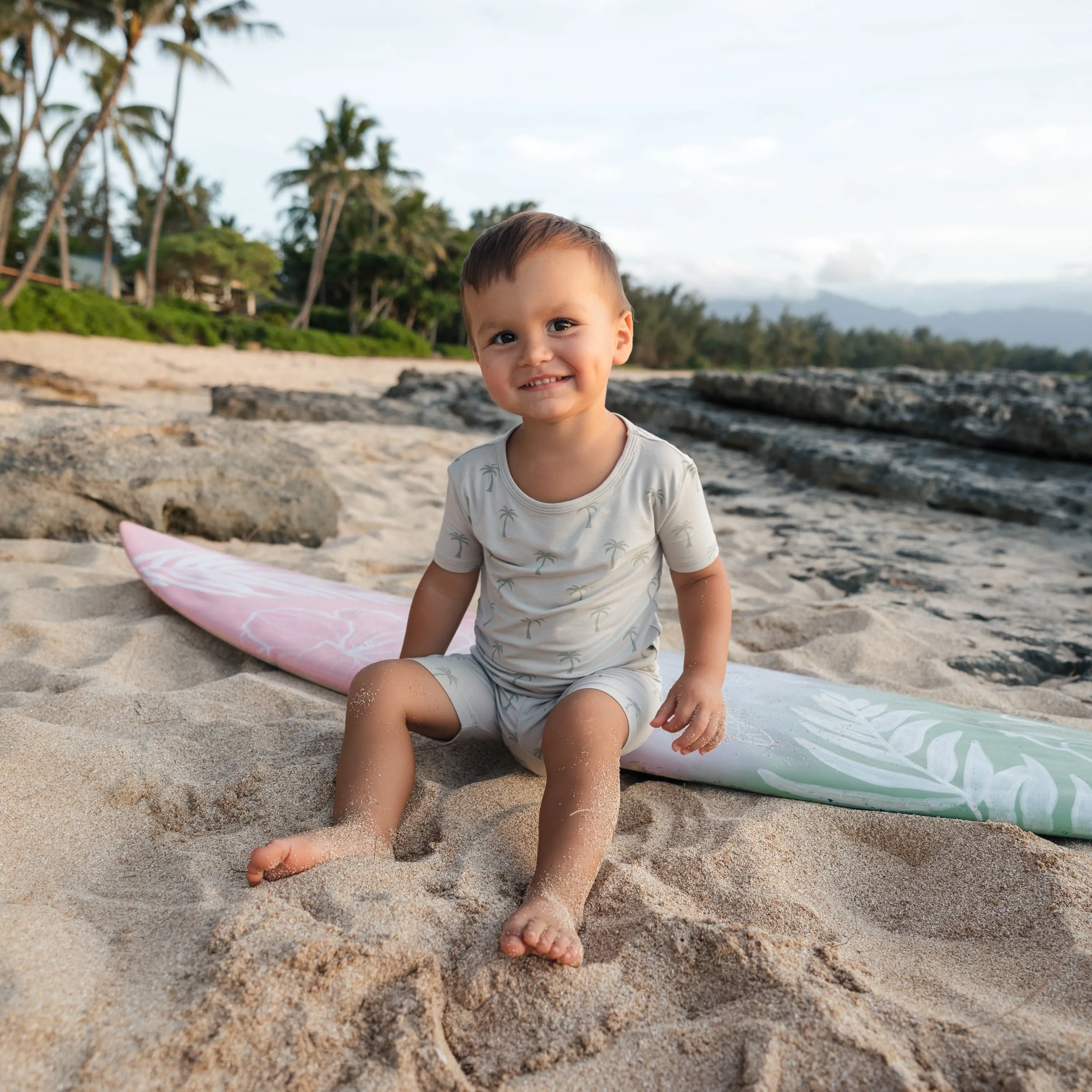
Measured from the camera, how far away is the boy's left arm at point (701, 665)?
137 cm

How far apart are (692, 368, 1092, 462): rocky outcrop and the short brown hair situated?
16.0ft

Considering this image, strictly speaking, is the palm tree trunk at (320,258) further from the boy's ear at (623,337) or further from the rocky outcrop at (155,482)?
the boy's ear at (623,337)

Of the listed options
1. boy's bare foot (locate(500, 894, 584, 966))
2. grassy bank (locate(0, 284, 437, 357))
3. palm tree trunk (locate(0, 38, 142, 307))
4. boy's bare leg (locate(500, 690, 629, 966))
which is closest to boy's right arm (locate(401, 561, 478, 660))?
boy's bare leg (locate(500, 690, 629, 966))

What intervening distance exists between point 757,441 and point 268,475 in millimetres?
4146

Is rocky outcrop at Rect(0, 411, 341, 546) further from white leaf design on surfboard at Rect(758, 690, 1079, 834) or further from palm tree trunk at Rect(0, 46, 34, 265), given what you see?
palm tree trunk at Rect(0, 46, 34, 265)

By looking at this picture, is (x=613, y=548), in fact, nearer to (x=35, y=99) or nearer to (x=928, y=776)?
(x=928, y=776)

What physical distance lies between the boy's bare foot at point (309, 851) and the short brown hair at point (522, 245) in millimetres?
875

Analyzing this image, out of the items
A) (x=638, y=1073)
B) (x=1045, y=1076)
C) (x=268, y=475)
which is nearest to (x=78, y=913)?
(x=638, y=1073)

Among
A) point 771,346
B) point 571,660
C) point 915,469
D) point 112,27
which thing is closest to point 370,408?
point 915,469

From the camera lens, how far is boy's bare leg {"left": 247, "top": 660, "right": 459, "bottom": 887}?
1.16 metres

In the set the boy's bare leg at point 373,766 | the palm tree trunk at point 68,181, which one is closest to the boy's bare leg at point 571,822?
the boy's bare leg at point 373,766

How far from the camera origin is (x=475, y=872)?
3.98 ft

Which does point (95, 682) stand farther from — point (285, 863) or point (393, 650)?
point (285, 863)

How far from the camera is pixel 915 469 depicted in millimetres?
5293
